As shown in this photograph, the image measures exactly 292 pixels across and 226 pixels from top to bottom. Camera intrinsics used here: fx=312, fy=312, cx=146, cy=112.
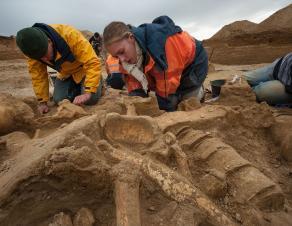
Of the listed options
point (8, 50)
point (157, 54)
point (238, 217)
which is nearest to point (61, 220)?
point (238, 217)

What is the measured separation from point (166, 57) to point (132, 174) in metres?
1.70

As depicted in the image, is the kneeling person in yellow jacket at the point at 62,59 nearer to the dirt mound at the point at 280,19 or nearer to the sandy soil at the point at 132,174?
the sandy soil at the point at 132,174

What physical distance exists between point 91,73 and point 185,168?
1.97 meters

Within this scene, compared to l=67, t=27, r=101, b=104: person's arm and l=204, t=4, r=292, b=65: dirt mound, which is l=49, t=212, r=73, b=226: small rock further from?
l=204, t=4, r=292, b=65: dirt mound

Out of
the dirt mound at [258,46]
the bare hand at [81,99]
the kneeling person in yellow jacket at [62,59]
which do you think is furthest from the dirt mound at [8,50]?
the bare hand at [81,99]

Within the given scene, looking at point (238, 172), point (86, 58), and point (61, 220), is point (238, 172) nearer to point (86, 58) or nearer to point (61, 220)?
point (61, 220)

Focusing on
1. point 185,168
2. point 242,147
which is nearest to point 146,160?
point 185,168

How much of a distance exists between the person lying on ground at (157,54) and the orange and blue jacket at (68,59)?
17.6 inches

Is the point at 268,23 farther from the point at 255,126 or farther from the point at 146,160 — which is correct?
the point at 146,160

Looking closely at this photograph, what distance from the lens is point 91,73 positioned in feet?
11.4

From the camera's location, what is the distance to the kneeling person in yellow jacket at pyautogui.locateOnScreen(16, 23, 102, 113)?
3078 millimetres

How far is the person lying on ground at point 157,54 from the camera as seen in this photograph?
2.94m

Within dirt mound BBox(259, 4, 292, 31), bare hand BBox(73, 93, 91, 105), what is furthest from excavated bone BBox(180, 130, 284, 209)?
dirt mound BBox(259, 4, 292, 31)

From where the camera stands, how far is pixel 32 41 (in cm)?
302
